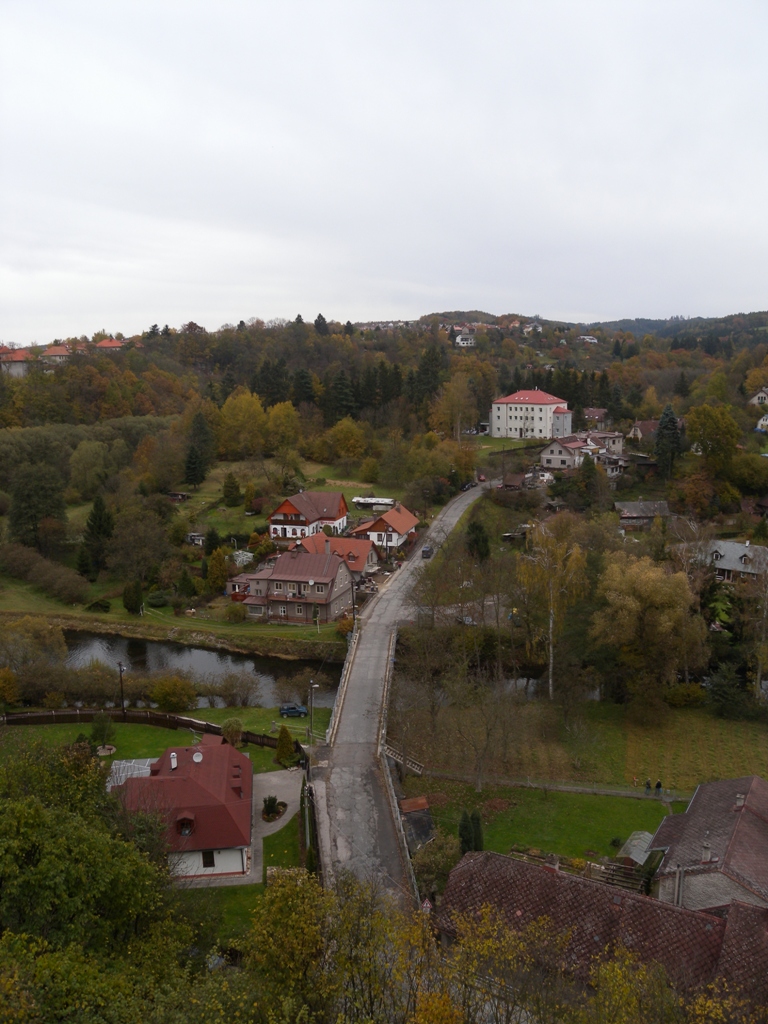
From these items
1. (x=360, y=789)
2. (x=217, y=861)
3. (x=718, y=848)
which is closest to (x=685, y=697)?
(x=718, y=848)

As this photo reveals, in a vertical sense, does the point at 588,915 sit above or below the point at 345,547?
below

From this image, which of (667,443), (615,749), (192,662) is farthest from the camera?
(667,443)

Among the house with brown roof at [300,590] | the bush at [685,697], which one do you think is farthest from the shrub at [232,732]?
the bush at [685,697]

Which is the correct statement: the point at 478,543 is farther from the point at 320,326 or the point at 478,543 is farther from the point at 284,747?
the point at 320,326

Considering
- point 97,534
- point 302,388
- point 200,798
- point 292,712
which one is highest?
point 302,388

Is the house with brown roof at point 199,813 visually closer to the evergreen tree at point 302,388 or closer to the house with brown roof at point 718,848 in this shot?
the house with brown roof at point 718,848

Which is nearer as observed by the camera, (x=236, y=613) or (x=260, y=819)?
(x=260, y=819)

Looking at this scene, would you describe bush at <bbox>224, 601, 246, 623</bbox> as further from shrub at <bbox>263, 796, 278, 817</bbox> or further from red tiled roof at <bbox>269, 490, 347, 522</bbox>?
shrub at <bbox>263, 796, 278, 817</bbox>
